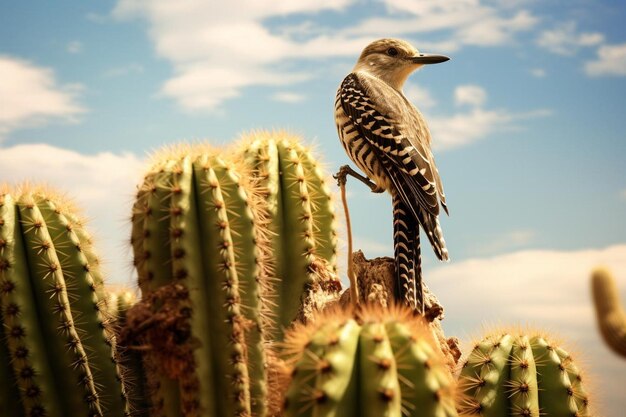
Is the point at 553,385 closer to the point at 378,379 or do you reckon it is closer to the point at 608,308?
the point at 378,379

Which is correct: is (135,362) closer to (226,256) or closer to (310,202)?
(310,202)

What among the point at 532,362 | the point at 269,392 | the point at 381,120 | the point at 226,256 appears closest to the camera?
the point at 226,256

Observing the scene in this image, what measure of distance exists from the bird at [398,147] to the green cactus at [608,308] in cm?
256

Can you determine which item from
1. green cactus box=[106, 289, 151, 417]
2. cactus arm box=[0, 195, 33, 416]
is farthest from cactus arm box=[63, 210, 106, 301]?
cactus arm box=[0, 195, 33, 416]

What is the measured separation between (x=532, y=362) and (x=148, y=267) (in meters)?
2.25

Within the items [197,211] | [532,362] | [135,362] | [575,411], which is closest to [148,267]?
[197,211]

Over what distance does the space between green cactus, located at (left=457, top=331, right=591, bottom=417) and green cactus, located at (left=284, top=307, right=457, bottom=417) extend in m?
1.45

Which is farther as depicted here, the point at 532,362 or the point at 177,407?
the point at 532,362

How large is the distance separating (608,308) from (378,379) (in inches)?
33.9

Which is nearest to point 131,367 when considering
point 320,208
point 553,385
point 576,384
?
point 320,208

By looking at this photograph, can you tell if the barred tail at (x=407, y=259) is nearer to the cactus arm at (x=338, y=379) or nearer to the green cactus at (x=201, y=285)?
the green cactus at (x=201, y=285)

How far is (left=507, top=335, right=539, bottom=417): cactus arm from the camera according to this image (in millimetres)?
4680

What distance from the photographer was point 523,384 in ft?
15.4

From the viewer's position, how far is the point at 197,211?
4109 mm
